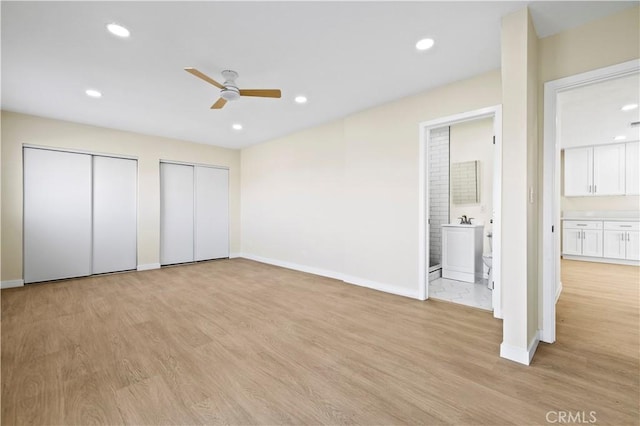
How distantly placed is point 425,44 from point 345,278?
3283mm

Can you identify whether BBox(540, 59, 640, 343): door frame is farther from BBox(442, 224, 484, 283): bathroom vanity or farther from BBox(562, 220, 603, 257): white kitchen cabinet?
BBox(562, 220, 603, 257): white kitchen cabinet

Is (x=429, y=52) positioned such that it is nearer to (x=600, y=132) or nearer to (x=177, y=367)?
(x=177, y=367)

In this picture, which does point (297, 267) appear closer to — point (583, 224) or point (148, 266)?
point (148, 266)

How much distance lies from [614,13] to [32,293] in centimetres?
714

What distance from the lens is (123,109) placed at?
3973mm

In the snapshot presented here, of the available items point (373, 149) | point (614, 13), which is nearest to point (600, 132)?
point (614, 13)

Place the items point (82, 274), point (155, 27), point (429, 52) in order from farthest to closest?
point (82, 274), point (429, 52), point (155, 27)

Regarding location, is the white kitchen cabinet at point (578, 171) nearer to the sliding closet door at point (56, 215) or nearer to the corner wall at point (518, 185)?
the corner wall at point (518, 185)

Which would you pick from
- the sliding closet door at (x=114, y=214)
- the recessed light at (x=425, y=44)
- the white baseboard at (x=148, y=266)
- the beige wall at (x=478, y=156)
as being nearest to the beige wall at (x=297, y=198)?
the white baseboard at (x=148, y=266)

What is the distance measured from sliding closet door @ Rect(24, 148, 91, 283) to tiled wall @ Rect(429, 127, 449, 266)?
625cm

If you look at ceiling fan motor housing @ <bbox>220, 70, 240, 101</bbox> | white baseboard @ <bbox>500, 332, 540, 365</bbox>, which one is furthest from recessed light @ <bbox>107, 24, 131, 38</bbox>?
white baseboard @ <bbox>500, 332, 540, 365</bbox>

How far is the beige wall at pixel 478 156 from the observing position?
15.1 feet

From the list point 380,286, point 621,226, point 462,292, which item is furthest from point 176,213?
point 621,226

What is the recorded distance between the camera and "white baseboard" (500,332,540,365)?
1.98 m
